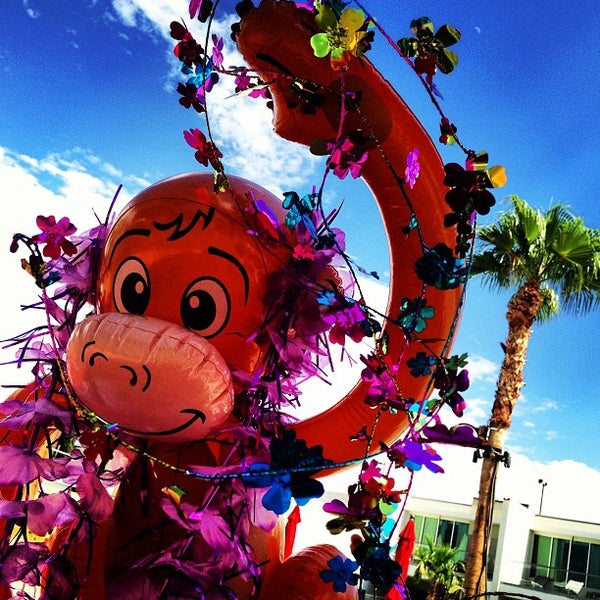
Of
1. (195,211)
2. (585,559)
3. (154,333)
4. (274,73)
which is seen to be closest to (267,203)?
(195,211)

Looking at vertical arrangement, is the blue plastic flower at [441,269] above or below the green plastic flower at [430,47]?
below

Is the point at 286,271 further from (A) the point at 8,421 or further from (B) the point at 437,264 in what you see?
(A) the point at 8,421

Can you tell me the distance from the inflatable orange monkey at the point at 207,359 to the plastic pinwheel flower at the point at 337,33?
0.20 meters

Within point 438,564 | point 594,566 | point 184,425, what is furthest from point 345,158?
point 594,566

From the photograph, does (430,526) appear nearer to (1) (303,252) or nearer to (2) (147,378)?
(1) (303,252)

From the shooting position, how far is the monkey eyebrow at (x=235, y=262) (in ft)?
6.14

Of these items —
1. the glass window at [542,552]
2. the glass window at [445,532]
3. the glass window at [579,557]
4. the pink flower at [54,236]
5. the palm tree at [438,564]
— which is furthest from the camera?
the glass window at [445,532]

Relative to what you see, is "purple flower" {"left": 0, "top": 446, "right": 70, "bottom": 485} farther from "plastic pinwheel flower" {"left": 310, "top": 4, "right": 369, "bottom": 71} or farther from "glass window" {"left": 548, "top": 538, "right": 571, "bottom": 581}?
"glass window" {"left": 548, "top": 538, "right": 571, "bottom": 581}

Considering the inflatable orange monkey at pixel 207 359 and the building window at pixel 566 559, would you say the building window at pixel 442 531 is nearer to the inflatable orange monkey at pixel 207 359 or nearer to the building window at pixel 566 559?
the building window at pixel 566 559

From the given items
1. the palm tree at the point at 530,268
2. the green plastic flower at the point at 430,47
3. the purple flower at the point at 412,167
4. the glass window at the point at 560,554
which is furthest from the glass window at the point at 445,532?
the green plastic flower at the point at 430,47

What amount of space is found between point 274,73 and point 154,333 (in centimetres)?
79

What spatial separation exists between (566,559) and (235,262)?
69.4 ft

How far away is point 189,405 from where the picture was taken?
172 cm

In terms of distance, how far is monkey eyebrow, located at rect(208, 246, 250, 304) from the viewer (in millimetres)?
1872
